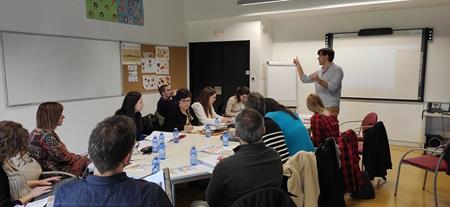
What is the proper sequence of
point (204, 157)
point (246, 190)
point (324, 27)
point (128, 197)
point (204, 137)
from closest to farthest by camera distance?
point (128, 197), point (246, 190), point (204, 157), point (204, 137), point (324, 27)

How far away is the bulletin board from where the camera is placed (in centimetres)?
580

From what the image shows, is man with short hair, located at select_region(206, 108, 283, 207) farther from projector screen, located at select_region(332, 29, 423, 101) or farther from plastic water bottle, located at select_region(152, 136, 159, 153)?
projector screen, located at select_region(332, 29, 423, 101)

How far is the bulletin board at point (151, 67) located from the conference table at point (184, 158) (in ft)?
8.98

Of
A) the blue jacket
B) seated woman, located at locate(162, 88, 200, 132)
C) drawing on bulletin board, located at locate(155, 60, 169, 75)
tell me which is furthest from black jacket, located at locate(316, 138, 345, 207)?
drawing on bulletin board, located at locate(155, 60, 169, 75)

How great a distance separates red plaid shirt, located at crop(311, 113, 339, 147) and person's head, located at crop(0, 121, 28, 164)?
7.93 feet

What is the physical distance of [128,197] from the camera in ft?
4.03

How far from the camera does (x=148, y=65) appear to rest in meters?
6.22

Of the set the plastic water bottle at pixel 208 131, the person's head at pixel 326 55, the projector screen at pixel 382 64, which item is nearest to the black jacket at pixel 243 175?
the plastic water bottle at pixel 208 131

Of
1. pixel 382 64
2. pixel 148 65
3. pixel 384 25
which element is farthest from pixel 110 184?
pixel 384 25

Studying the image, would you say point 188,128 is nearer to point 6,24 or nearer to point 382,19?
point 6,24

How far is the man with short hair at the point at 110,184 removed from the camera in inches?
48.2

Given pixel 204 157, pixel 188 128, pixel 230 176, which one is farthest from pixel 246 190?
pixel 188 128

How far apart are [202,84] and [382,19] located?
12.3 feet

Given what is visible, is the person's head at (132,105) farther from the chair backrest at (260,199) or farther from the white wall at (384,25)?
the white wall at (384,25)
